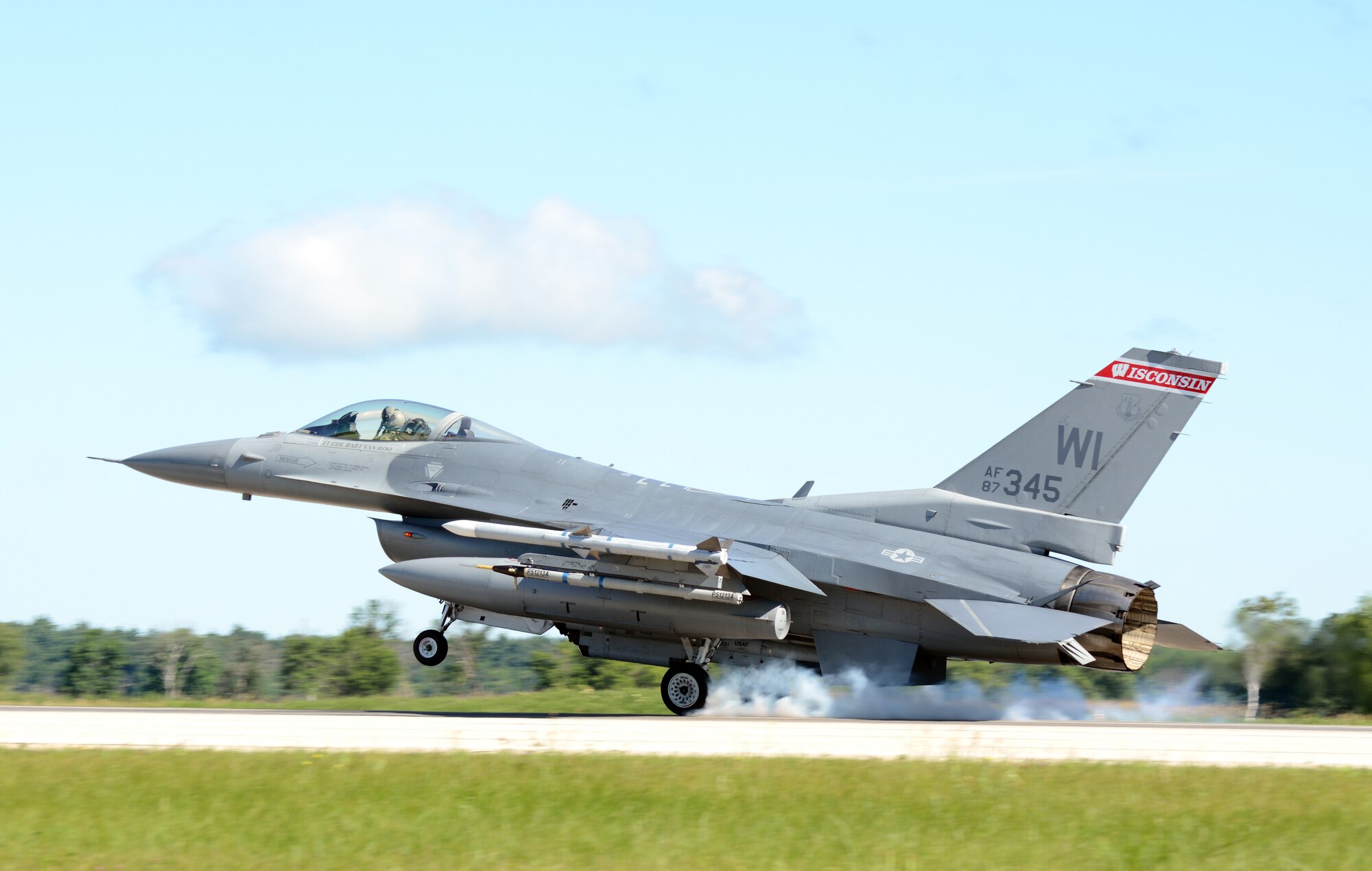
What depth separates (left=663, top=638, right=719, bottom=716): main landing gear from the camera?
698 inches

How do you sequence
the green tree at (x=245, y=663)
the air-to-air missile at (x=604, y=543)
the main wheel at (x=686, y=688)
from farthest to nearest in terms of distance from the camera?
the green tree at (x=245, y=663) → the main wheel at (x=686, y=688) → the air-to-air missile at (x=604, y=543)

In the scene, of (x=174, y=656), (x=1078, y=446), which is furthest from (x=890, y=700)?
(x=174, y=656)

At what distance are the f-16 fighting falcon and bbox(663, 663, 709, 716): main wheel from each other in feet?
0.07

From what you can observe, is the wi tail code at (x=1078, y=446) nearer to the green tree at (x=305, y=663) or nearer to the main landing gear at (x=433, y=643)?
the main landing gear at (x=433, y=643)

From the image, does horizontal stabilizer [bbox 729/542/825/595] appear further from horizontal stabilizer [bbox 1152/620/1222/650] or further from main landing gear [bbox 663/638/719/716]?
horizontal stabilizer [bbox 1152/620/1222/650]

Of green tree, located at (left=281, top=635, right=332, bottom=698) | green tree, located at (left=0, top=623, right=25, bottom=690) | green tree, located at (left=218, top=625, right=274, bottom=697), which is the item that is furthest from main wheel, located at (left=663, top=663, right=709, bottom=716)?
green tree, located at (left=0, top=623, right=25, bottom=690)

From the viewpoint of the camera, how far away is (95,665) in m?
28.5

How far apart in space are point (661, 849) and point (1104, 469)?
10.8m

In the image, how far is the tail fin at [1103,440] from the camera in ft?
56.5

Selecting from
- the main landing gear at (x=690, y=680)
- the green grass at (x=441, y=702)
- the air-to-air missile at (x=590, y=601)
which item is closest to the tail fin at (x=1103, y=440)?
the air-to-air missile at (x=590, y=601)

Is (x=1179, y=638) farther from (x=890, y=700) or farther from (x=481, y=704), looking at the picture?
(x=481, y=704)

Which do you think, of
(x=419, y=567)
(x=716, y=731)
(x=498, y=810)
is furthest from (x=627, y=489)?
(x=498, y=810)

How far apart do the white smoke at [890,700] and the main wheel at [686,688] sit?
0.16m

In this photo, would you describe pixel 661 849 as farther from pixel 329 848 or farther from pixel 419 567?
pixel 419 567
